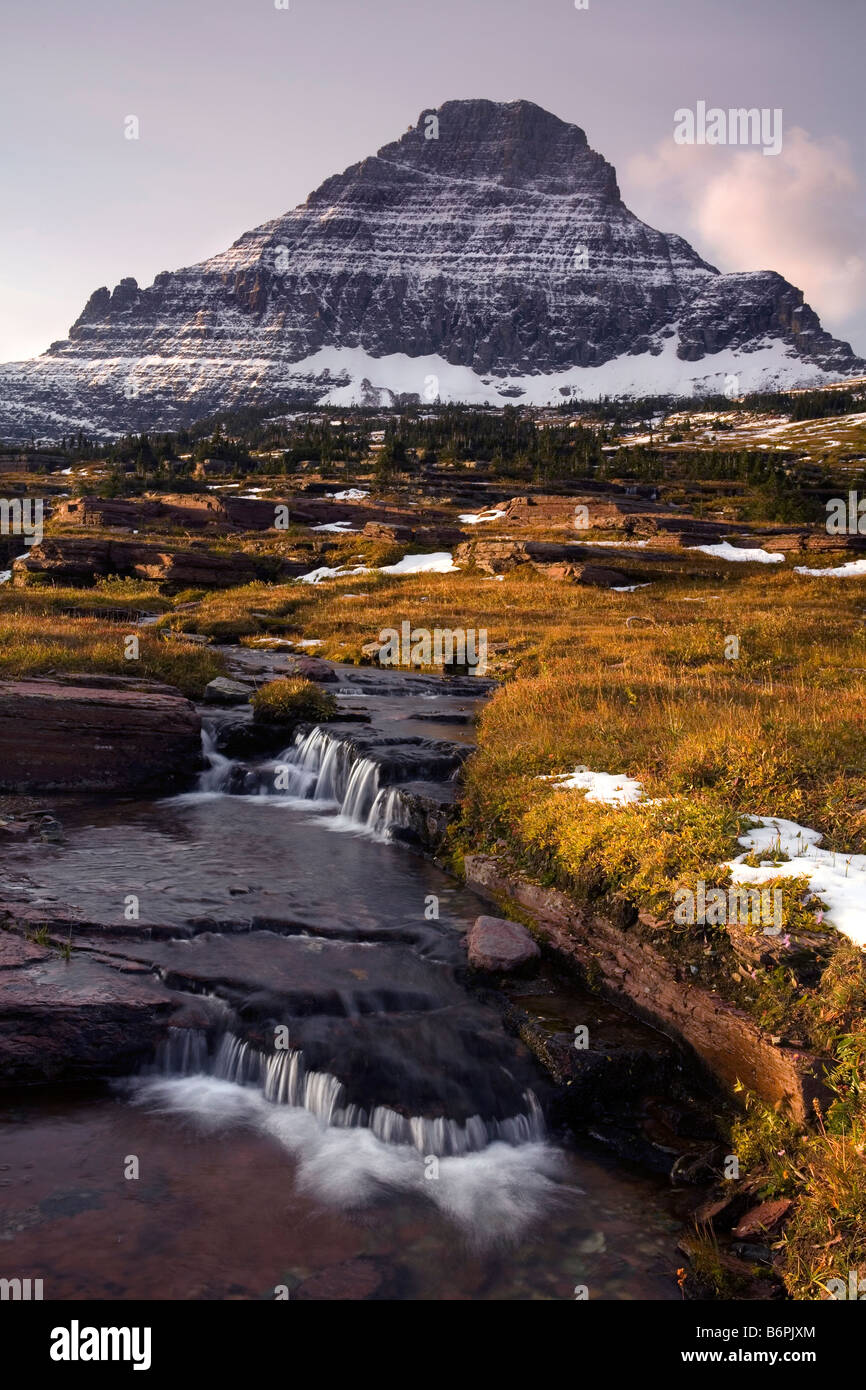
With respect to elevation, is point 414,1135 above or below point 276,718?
below

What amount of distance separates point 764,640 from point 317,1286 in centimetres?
2145

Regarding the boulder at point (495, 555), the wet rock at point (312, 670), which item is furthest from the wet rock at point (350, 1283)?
the boulder at point (495, 555)

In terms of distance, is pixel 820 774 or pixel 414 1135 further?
pixel 820 774

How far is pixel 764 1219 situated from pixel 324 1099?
3850mm

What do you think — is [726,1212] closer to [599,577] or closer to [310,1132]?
[310,1132]

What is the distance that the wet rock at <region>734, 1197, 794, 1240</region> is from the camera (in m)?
6.07

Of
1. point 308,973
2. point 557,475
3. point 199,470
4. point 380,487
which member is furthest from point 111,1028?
point 199,470

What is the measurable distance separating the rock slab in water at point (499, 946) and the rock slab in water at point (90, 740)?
8.86m

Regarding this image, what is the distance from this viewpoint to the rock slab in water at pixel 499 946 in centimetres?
945

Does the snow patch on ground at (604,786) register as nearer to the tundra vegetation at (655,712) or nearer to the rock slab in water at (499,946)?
the tundra vegetation at (655,712)

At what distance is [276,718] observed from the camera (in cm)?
1852

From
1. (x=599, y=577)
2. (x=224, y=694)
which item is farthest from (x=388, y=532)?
(x=224, y=694)

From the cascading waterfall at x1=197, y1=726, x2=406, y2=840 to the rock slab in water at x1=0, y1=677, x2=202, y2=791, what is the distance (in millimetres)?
681

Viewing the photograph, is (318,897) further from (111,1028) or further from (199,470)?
(199,470)
